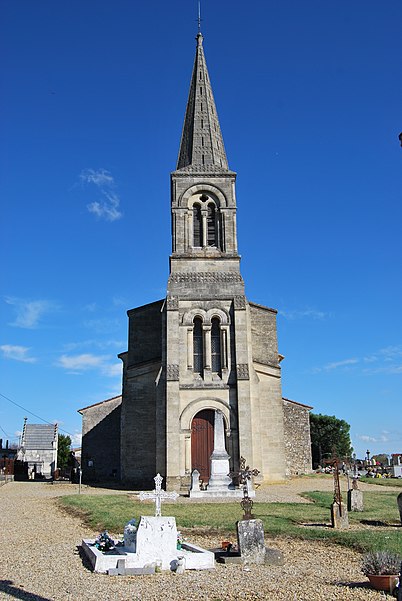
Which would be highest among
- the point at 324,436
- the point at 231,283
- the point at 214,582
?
→ the point at 231,283

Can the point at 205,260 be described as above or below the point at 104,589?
above

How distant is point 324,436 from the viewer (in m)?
65.3

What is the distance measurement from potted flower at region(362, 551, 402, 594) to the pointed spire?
27217mm

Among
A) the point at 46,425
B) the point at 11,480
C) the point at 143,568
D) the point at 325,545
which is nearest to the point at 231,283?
the point at 325,545

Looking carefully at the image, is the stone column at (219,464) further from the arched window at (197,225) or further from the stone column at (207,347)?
the arched window at (197,225)

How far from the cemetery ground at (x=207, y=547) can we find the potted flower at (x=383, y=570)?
0.17 metres

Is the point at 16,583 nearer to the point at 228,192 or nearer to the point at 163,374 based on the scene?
the point at 163,374

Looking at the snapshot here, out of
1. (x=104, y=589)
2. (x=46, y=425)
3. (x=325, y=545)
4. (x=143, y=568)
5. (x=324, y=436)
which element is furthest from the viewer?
(x=46, y=425)

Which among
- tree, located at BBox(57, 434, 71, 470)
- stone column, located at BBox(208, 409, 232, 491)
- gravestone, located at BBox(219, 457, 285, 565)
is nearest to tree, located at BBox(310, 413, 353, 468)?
tree, located at BBox(57, 434, 71, 470)

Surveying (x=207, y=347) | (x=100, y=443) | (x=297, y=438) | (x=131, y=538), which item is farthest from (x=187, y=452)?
(x=131, y=538)

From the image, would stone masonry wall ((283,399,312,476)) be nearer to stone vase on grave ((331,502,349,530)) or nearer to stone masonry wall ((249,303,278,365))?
stone masonry wall ((249,303,278,365))

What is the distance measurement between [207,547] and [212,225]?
23.2 m

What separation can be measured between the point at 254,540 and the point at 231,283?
21293 mm

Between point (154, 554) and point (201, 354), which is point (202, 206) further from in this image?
point (154, 554)
